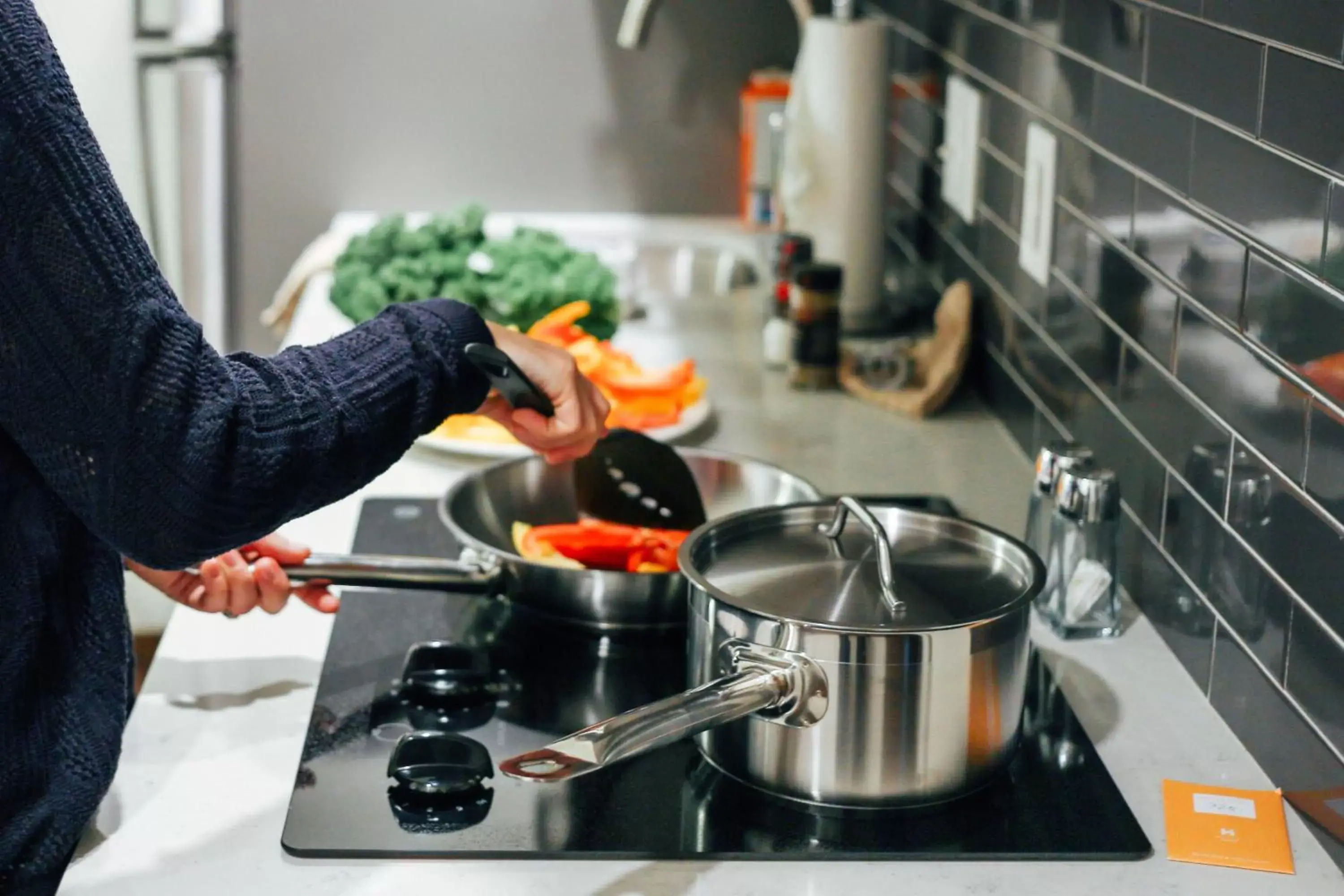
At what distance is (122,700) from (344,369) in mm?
255

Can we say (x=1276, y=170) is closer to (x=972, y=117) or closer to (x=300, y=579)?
(x=300, y=579)

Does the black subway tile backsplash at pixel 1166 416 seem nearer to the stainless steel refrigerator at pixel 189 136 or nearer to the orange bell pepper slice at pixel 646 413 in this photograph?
the orange bell pepper slice at pixel 646 413

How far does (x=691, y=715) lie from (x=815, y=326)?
1.06 meters

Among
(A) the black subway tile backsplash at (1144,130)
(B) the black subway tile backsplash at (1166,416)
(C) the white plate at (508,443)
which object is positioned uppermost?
(A) the black subway tile backsplash at (1144,130)

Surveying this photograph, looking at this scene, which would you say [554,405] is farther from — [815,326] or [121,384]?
[815,326]

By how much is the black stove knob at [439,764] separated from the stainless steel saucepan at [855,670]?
143mm

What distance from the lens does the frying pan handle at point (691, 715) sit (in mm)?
765

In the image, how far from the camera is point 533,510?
1.38 meters

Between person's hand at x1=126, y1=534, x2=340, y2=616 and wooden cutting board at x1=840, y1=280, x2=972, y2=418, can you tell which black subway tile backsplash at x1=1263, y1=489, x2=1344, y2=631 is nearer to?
person's hand at x1=126, y1=534, x2=340, y2=616

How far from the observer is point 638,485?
4.31 feet

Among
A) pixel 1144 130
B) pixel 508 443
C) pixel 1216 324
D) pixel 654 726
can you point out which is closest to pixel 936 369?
pixel 508 443

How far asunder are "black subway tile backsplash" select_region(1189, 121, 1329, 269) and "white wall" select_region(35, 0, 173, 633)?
65.2 inches

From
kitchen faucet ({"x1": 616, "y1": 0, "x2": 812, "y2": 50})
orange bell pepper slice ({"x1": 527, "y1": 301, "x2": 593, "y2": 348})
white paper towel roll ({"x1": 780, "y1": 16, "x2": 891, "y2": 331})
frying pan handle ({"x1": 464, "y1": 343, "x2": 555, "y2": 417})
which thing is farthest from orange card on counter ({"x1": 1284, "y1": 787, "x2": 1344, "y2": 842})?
kitchen faucet ({"x1": 616, "y1": 0, "x2": 812, "y2": 50})

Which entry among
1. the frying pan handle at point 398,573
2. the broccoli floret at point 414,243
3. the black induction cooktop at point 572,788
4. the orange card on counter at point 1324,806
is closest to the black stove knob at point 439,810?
the black induction cooktop at point 572,788
